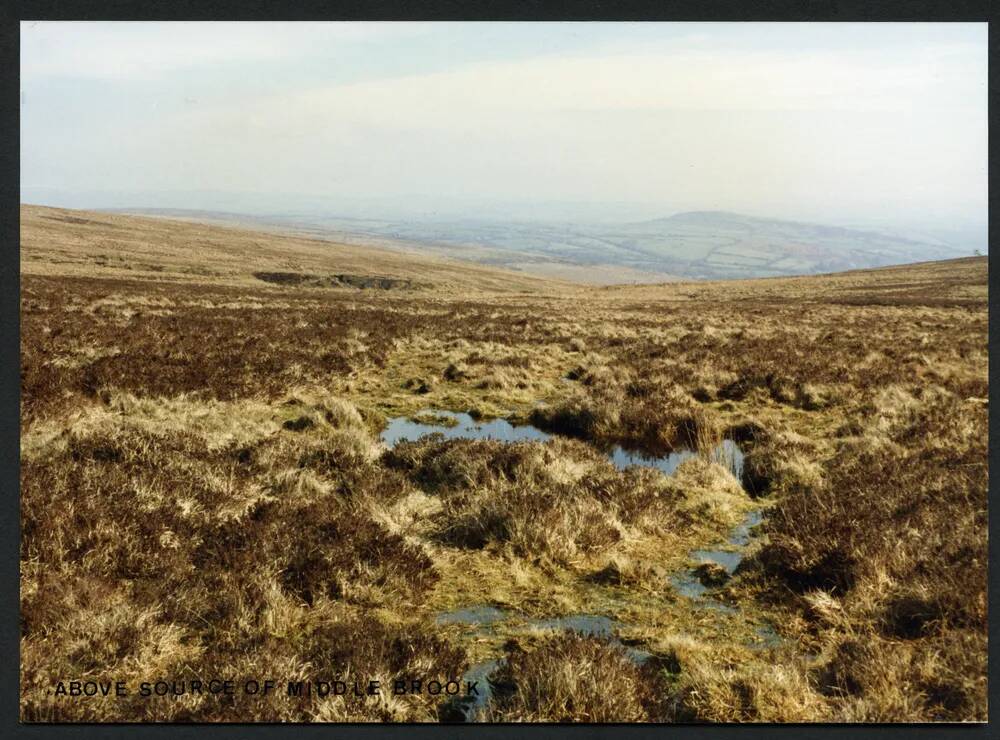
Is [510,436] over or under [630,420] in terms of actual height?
under

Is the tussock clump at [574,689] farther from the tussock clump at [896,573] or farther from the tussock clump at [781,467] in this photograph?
the tussock clump at [781,467]

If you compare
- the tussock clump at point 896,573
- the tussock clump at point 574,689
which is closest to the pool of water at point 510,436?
the tussock clump at point 896,573

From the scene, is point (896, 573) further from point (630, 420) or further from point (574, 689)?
point (630, 420)

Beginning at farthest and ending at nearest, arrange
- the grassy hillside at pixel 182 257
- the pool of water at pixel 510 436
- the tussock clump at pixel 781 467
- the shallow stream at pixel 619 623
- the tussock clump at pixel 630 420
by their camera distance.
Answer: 1. the grassy hillside at pixel 182 257
2. the tussock clump at pixel 630 420
3. the pool of water at pixel 510 436
4. the tussock clump at pixel 781 467
5. the shallow stream at pixel 619 623

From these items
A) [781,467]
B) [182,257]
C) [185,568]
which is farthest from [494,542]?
[182,257]

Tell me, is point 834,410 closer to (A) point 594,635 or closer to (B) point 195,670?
(A) point 594,635
